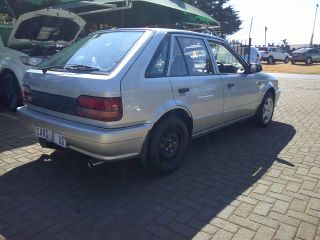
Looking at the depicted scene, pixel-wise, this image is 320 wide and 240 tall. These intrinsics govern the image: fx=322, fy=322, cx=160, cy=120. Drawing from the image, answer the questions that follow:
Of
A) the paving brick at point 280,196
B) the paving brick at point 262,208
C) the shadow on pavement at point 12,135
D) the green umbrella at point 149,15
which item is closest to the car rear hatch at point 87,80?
the shadow on pavement at point 12,135

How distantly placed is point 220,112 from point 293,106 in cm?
488

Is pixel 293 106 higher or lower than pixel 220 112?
lower

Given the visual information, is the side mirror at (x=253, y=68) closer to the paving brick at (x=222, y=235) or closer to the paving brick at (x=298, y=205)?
the paving brick at (x=298, y=205)

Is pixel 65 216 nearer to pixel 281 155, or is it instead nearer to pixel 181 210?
pixel 181 210

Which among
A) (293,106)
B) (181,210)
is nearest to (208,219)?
(181,210)

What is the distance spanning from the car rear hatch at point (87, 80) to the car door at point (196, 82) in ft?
1.71

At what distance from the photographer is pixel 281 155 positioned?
476cm

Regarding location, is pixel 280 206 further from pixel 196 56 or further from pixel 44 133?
pixel 44 133

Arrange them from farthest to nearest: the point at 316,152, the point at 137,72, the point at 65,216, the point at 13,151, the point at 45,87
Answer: the point at 316,152
the point at 13,151
the point at 45,87
the point at 137,72
the point at 65,216

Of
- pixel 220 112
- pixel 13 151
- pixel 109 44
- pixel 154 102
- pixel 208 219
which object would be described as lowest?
pixel 208 219

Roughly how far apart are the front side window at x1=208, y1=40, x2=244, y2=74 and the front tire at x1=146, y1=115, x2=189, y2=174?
1.30 m

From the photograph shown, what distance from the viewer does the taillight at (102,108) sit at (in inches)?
121

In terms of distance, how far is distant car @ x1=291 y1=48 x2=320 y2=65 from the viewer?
30047 mm

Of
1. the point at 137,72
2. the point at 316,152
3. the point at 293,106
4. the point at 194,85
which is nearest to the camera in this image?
the point at 137,72
